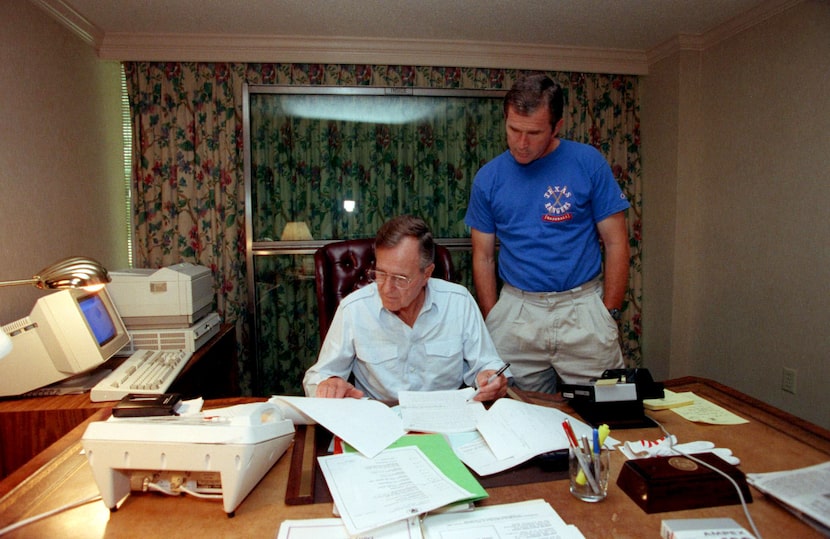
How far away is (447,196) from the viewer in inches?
128

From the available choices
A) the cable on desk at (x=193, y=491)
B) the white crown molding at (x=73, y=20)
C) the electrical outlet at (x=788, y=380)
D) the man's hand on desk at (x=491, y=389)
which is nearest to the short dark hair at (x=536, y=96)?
the man's hand on desk at (x=491, y=389)

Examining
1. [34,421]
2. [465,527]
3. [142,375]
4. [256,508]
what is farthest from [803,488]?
[34,421]

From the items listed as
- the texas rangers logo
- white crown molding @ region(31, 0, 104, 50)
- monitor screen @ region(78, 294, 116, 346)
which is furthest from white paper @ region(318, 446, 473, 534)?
white crown molding @ region(31, 0, 104, 50)

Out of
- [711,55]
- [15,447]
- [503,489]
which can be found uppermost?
[711,55]

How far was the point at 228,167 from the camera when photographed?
326 cm

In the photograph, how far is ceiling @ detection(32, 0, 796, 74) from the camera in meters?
2.65

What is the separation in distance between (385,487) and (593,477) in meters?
0.39

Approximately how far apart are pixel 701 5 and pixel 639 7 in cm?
32

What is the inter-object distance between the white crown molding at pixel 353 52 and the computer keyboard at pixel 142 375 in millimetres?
1900

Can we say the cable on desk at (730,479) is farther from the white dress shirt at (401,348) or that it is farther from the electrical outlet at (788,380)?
the electrical outlet at (788,380)

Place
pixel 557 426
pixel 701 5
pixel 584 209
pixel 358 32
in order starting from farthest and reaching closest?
pixel 358 32
pixel 701 5
pixel 584 209
pixel 557 426

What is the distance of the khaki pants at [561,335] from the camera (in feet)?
6.62

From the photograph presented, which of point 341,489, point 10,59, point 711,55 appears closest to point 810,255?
point 711,55

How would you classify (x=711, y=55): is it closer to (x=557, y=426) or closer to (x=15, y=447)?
(x=557, y=426)
